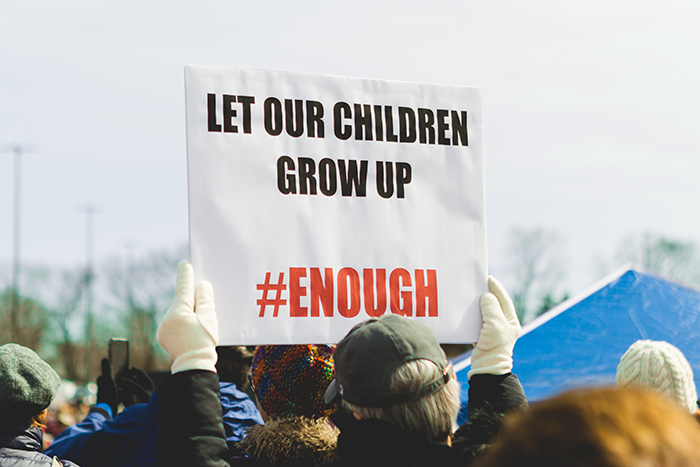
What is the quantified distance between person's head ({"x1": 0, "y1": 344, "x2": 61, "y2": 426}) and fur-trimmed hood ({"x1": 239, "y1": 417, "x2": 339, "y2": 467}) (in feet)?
2.53

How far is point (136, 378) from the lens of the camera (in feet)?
13.9

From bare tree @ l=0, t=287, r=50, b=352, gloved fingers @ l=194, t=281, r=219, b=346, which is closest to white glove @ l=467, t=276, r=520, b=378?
gloved fingers @ l=194, t=281, r=219, b=346

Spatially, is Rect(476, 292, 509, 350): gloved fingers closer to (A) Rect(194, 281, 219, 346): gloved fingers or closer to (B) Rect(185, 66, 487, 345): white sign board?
(B) Rect(185, 66, 487, 345): white sign board

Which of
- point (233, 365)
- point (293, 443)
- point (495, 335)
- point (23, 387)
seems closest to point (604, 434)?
point (293, 443)

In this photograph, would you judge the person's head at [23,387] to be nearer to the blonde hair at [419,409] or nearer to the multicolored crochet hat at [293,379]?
the multicolored crochet hat at [293,379]

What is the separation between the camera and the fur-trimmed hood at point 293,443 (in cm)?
196

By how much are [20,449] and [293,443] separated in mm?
956

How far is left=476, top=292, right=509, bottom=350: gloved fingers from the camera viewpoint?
224 cm

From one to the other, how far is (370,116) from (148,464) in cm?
170

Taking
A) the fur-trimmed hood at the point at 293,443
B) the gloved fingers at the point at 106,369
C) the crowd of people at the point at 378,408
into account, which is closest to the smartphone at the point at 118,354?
the gloved fingers at the point at 106,369

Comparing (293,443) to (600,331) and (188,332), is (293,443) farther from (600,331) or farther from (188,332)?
(600,331)

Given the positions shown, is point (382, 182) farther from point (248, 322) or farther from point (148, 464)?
point (148, 464)

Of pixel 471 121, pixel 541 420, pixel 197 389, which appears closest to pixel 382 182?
pixel 471 121

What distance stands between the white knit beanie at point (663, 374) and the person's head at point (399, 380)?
55.6 inches
